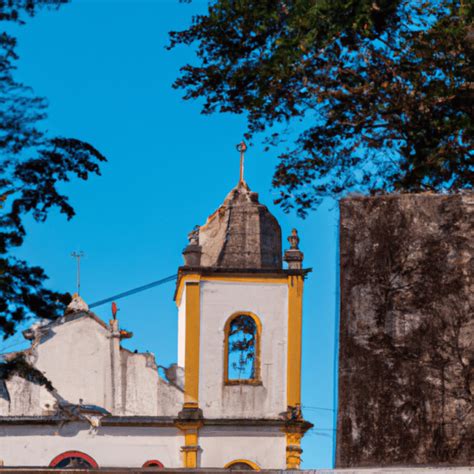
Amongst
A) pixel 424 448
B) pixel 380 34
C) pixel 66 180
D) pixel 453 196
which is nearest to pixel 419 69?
pixel 380 34

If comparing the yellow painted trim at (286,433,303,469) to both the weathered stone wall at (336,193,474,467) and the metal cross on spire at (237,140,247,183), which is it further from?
the weathered stone wall at (336,193,474,467)

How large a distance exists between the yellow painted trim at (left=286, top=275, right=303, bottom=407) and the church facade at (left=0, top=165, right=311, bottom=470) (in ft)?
0.07

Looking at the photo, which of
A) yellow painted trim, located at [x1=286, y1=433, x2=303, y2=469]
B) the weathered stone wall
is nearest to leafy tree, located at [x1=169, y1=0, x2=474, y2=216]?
the weathered stone wall

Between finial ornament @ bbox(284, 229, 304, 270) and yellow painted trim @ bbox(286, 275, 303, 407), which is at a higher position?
finial ornament @ bbox(284, 229, 304, 270)

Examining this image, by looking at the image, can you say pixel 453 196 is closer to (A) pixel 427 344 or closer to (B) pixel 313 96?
(A) pixel 427 344

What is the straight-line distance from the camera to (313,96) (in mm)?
11727

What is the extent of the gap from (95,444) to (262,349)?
404cm

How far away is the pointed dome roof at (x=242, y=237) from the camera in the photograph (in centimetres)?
3030

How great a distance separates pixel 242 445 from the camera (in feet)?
95.1

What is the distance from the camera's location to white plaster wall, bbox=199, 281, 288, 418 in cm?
2955

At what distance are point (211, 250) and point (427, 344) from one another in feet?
78.5

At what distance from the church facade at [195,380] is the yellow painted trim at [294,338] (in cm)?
2

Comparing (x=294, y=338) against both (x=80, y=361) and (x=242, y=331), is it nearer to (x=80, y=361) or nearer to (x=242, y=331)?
(x=242, y=331)

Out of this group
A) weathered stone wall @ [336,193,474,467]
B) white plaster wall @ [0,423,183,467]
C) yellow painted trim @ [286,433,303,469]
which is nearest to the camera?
weathered stone wall @ [336,193,474,467]
